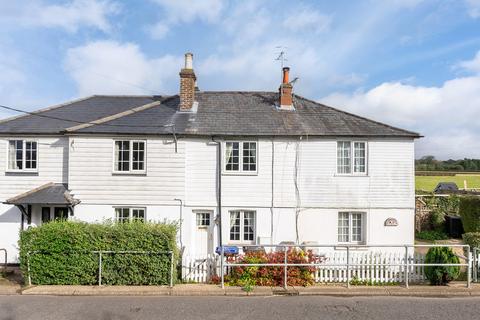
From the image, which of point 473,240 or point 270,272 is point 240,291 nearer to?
point 270,272

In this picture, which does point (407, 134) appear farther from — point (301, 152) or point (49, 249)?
point (49, 249)

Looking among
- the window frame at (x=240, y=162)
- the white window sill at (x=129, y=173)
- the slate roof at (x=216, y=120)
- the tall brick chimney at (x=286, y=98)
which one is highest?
the tall brick chimney at (x=286, y=98)

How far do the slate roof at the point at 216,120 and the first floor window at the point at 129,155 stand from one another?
1.76ft

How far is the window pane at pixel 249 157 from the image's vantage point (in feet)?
48.8

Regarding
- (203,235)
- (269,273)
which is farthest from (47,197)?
(269,273)

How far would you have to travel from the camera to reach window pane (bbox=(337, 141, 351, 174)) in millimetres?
14891

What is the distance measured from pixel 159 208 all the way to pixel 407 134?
1076 cm

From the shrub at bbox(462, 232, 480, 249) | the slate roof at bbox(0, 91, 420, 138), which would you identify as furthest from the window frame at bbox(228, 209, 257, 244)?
the shrub at bbox(462, 232, 480, 249)

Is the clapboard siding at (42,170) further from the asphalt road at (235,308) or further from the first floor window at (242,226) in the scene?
the first floor window at (242,226)

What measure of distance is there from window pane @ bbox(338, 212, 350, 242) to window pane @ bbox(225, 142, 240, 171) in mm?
4855

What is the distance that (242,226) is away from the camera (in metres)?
14.7

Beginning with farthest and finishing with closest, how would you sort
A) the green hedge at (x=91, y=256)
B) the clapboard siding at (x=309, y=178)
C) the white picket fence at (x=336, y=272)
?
the clapboard siding at (x=309, y=178) < the white picket fence at (x=336, y=272) < the green hedge at (x=91, y=256)

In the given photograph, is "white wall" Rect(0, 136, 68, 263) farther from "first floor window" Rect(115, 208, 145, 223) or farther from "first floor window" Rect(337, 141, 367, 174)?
"first floor window" Rect(337, 141, 367, 174)

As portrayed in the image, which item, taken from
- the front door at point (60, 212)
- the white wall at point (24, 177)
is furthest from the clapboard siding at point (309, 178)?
the white wall at point (24, 177)
